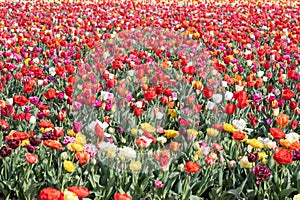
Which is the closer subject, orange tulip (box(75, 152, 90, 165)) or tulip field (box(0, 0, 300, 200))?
orange tulip (box(75, 152, 90, 165))

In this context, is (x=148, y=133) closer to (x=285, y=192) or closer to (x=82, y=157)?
(x=82, y=157)

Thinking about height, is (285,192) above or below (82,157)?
below

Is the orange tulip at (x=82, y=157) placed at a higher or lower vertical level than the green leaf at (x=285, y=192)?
higher

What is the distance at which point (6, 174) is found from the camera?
3.55 metres

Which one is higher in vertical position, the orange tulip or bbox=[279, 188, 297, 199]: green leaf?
the orange tulip

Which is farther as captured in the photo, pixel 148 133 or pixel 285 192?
pixel 148 133

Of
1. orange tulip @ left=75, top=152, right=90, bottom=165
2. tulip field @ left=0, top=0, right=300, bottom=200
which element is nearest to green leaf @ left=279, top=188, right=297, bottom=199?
tulip field @ left=0, top=0, right=300, bottom=200

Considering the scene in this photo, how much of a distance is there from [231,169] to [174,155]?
1.56ft

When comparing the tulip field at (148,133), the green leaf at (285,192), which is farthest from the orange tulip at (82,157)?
the green leaf at (285,192)

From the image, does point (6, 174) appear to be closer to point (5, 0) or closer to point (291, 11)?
point (291, 11)

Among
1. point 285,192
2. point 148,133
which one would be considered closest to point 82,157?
point 148,133

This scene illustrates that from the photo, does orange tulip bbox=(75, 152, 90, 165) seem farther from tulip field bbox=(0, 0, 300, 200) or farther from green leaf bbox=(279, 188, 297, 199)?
green leaf bbox=(279, 188, 297, 199)

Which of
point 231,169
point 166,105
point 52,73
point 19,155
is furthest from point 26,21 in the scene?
point 231,169

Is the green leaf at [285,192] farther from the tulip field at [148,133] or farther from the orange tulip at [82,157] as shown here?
the orange tulip at [82,157]
